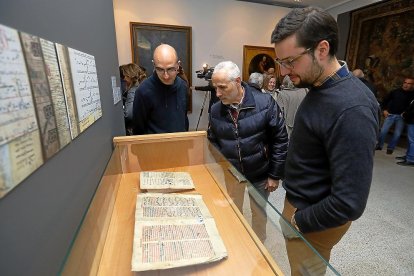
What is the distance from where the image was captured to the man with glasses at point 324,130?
74 cm

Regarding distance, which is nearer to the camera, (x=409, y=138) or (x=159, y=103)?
(x=159, y=103)

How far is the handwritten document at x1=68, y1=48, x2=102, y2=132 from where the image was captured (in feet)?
2.77

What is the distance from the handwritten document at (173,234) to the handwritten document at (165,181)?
0.10 metres

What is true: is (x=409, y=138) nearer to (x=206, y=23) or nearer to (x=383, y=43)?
(x=383, y=43)

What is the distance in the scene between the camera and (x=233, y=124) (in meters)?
1.48

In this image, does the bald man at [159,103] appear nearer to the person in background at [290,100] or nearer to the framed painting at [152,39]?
the person in background at [290,100]

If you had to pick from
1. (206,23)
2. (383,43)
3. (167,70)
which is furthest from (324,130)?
(383,43)

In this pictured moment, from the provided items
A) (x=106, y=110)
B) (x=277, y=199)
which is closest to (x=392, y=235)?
(x=277, y=199)

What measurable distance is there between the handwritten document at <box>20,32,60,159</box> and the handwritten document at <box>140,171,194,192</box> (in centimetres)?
58

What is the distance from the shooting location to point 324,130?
0.82 meters

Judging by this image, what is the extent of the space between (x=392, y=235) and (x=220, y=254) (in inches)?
90.5

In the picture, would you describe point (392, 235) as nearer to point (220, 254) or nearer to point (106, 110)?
point (220, 254)

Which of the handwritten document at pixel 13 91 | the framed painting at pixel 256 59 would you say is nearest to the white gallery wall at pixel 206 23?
the framed painting at pixel 256 59

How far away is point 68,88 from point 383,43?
20.0 ft
